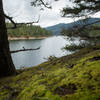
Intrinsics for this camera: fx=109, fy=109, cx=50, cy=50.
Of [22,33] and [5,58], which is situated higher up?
[5,58]

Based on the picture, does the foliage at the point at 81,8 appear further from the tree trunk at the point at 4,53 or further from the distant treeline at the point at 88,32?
the tree trunk at the point at 4,53

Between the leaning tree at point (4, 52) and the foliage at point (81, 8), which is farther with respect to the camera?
the foliage at point (81, 8)

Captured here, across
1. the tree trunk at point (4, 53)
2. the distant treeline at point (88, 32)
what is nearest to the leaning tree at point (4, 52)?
the tree trunk at point (4, 53)

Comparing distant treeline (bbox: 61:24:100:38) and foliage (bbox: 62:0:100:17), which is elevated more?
foliage (bbox: 62:0:100:17)

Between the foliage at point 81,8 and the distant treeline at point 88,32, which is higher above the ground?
the foliage at point 81,8

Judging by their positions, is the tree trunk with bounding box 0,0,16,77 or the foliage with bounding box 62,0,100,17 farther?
the foliage with bounding box 62,0,100,17

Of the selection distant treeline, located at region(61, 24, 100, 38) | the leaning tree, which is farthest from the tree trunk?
distant treeline, located at region(61, 24, 100, 38)

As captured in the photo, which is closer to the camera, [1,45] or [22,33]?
[1,45]

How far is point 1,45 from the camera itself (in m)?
3.56

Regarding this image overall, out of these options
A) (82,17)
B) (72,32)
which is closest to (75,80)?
(72,32)

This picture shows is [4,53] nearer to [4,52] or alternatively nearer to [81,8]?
[4,52]

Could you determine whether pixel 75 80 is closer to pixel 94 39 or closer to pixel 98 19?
pixel 94 39

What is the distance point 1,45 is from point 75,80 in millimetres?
2776

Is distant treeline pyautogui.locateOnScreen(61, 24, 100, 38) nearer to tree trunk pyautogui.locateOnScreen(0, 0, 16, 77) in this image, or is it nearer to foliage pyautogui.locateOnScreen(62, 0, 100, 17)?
foliage pyautogui.locateOnScreen(62, 0, 100, 17)
